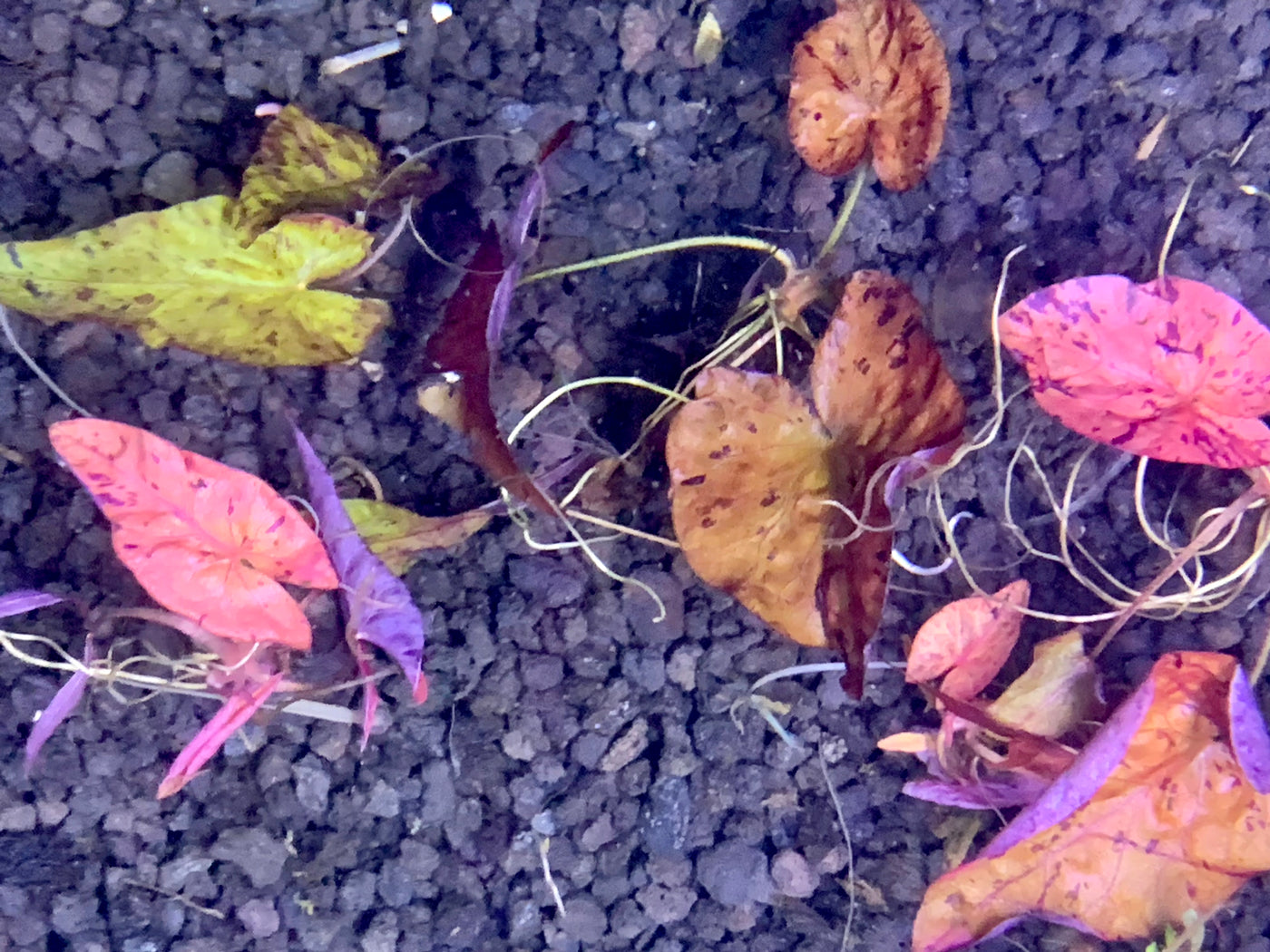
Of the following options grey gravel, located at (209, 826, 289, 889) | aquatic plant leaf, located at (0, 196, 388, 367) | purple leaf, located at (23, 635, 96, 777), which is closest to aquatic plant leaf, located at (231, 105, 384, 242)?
aquatic plant leaf, located at (0, 196, 388, 367)

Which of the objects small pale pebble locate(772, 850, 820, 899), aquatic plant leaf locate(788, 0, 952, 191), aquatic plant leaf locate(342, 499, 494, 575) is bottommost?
small pale pebble locate(772, 850, 820, 899)

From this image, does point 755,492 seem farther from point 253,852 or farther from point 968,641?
point 253,852

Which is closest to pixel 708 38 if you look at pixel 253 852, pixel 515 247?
pixel 515 247

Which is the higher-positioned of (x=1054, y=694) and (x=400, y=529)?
(x=400, y=529)

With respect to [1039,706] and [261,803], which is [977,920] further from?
[261,803]

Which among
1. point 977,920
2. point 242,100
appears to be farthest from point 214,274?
point 977,920

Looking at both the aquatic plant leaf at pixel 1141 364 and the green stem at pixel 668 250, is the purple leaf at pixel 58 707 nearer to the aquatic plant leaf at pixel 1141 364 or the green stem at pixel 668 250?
the green stem at pixel 668 250

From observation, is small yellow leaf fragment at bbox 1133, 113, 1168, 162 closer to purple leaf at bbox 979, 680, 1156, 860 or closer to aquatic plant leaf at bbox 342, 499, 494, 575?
purple leaf at bbox 979, 680, 1156, 860
